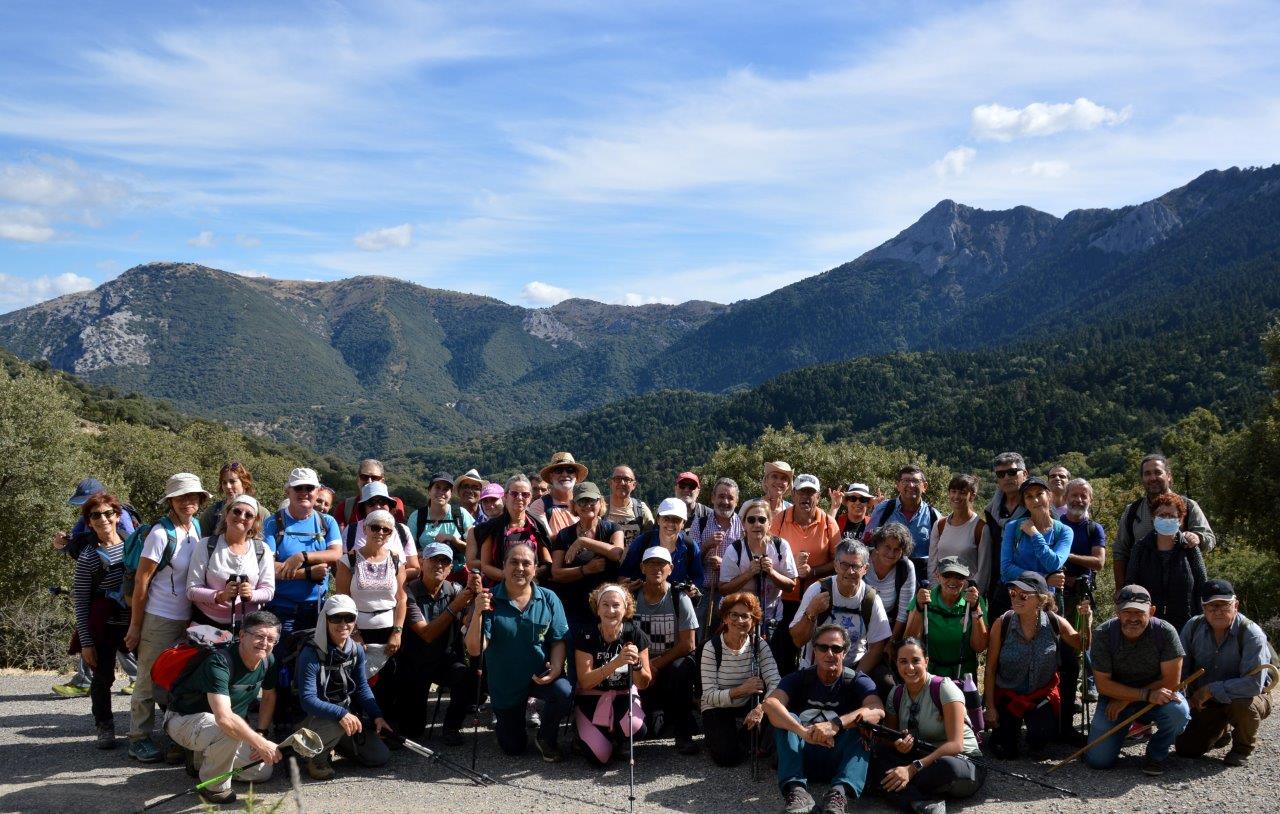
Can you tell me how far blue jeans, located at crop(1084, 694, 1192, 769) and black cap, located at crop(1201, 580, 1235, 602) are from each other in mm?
854

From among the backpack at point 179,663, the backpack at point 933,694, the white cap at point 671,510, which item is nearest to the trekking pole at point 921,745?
the backpack at point 933,694

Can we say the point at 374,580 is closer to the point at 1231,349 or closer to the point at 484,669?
the point at 484,669

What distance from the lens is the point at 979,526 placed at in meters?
7.65

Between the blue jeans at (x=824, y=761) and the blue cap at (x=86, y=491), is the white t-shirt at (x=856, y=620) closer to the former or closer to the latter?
the blue jeans at (x=824, y=761)

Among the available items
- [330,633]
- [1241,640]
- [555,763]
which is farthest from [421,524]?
[1241,640]

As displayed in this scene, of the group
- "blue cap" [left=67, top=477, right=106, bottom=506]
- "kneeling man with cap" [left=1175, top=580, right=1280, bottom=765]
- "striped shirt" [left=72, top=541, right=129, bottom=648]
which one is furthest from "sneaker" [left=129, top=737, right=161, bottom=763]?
"kneeling man with cap" [left=1175, top=580, right=1280, bottom=765]

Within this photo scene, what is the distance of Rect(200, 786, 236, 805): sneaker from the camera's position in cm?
593

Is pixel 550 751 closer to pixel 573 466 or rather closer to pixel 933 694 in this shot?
pixel 573 466

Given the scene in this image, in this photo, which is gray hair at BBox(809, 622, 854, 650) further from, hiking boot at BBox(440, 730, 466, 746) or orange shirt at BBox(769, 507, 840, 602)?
hiking boot at BBox(440, 730, 466, 746)

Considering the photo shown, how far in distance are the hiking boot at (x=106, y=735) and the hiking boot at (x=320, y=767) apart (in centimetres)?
199

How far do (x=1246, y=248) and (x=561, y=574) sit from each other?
9080 inches

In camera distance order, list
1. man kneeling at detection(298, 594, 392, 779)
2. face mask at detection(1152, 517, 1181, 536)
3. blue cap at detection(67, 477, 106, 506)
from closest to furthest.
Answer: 1. man kneeling at detection(298, 594, 392, 779)
2. blue cap at detection(67, 477, 106, 506)
3. face mask at detection(1152, 517, 1181, 536)

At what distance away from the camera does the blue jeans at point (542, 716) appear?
22.6 feet

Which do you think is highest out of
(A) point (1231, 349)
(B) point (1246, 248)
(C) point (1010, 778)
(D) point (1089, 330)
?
(B) point (1246, 248)
